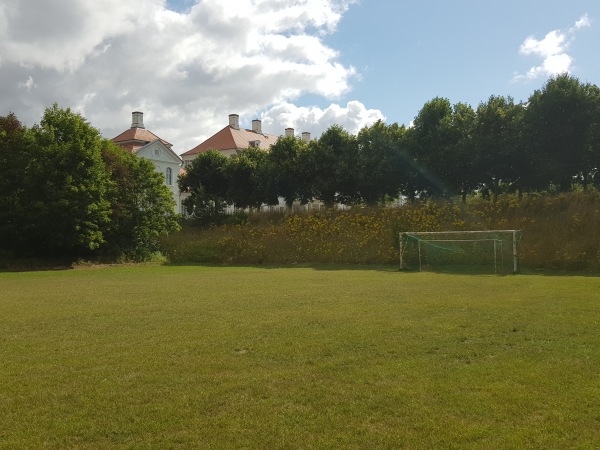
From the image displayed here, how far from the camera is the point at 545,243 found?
78.9ft

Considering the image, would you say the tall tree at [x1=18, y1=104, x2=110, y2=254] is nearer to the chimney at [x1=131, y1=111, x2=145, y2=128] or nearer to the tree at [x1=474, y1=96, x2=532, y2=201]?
the tree at [x1=474, y1=96, x2=532, y2=201]

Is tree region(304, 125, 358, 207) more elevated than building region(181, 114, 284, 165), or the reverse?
building region(181, 114, 284, 165)

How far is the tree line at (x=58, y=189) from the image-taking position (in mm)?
27906

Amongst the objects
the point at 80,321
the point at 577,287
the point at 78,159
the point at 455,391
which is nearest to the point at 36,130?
the point at 78,159

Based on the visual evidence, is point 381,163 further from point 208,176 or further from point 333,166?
point 208,176

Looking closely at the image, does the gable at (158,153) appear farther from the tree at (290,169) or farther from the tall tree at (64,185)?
the tall tree at (64,185)

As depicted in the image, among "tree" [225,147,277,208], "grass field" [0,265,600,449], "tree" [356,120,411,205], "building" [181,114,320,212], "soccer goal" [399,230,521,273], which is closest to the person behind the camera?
"grass field" [0,265,600,449]

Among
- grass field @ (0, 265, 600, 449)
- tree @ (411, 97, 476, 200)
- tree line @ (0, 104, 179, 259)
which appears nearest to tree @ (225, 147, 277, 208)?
tree @ (411, 97, 476, 200)

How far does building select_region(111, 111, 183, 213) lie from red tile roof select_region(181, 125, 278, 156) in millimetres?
9417

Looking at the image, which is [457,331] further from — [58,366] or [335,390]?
[58,366]

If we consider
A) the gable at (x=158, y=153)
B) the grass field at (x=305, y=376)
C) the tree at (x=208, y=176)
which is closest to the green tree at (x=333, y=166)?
the tree at (x=208, y=176)

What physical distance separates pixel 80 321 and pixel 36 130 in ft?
77.2

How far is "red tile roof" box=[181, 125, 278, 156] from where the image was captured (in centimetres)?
7088

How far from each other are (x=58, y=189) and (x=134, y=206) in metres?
6.29
